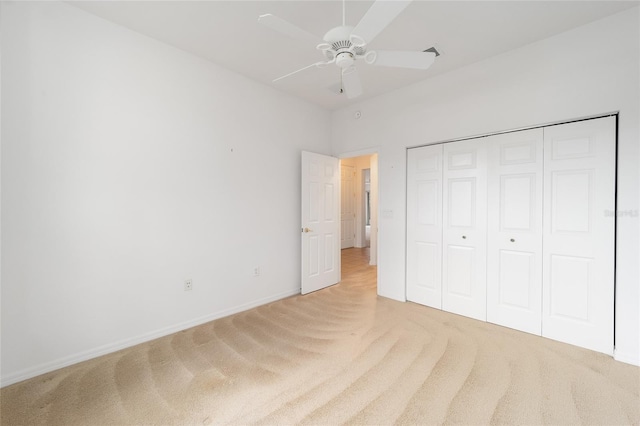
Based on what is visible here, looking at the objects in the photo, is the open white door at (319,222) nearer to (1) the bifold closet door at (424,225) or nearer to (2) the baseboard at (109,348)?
(2) the baseboard at (109,348)

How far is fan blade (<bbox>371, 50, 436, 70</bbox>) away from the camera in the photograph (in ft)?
5.52

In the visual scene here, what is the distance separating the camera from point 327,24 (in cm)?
234

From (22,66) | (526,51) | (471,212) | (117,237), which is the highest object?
(526,51)

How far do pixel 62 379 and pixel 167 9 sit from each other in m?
2.95

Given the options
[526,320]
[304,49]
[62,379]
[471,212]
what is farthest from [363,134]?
[62,379]

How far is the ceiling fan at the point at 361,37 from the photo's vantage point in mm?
1354

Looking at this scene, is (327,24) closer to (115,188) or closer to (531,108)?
(531,108)

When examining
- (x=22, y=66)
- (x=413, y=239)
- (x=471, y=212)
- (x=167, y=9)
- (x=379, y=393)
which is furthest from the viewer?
(x=413, y=239)

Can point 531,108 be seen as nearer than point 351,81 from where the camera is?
No

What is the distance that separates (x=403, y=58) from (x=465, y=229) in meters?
2.13

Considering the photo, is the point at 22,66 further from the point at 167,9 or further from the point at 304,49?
the point at 304,49

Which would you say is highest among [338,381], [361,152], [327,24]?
[327,24]

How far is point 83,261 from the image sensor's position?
7.41 feet

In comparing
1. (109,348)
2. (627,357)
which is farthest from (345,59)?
(627,357)
